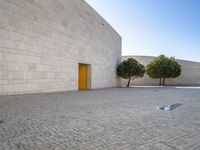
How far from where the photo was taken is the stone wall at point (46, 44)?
8141mm

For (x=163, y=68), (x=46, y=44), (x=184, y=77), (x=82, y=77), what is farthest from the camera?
(x=184, y=77)

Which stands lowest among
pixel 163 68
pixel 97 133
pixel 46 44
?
pixel 97 133

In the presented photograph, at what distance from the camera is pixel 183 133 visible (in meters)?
3.13

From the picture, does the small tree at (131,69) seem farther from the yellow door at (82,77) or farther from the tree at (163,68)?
the yellow door at (82,77)

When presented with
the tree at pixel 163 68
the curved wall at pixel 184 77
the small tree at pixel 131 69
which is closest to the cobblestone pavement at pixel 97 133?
the small tree at pixel 131 69

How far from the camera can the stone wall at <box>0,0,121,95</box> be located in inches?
320

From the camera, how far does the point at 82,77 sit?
616 inches

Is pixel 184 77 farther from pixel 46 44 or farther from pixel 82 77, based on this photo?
pixel 46 44


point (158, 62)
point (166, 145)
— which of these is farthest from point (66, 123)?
point (158, 62)

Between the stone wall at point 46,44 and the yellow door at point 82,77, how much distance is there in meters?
0.63

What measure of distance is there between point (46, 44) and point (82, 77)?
19.3 ft

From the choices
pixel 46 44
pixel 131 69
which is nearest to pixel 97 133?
pixel 46 44

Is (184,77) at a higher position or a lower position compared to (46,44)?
lower

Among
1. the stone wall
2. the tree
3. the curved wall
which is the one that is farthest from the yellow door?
the curved wall
